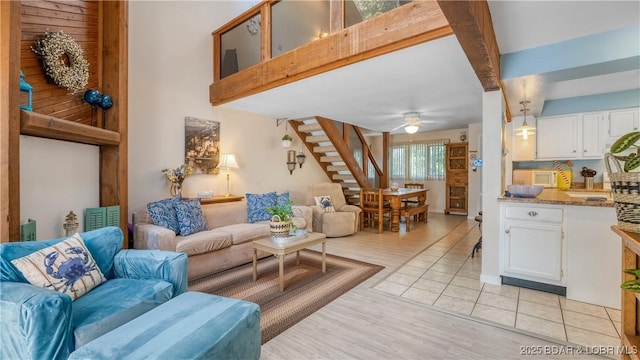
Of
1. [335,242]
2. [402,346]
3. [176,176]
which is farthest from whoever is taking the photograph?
[335,242]

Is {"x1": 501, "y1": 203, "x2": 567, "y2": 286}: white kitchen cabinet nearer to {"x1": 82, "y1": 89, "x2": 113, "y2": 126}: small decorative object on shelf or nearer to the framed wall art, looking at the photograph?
the framed wall art

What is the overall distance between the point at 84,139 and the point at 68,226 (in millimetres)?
825

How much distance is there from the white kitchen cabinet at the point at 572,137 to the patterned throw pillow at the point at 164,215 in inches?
217

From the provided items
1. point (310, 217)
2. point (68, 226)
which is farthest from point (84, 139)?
point (310, 217)

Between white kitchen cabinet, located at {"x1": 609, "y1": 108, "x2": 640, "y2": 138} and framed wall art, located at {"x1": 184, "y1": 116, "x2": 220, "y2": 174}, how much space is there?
584cm

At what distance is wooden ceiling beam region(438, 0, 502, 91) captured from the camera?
142 cm

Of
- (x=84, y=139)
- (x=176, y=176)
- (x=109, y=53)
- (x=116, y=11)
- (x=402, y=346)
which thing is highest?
(x=116, y=11)

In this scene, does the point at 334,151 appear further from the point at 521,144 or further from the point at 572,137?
the point at 572,137

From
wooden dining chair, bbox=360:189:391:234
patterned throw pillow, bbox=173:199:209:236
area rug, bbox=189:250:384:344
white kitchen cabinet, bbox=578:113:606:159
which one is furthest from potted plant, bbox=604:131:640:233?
wooden dining chair, bbox=360:189:391:234

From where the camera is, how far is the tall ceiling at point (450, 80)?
6.89 feet

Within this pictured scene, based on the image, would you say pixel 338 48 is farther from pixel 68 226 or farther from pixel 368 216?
pixel 368 216

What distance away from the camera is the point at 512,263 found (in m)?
2.77

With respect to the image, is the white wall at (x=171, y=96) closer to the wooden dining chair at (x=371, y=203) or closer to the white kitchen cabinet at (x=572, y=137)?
the wooden dining chair at (x=371, y=203)

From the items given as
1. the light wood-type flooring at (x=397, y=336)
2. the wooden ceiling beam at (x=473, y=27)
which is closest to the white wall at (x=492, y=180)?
the wooden ceiling beam at (x=473, y=27)
